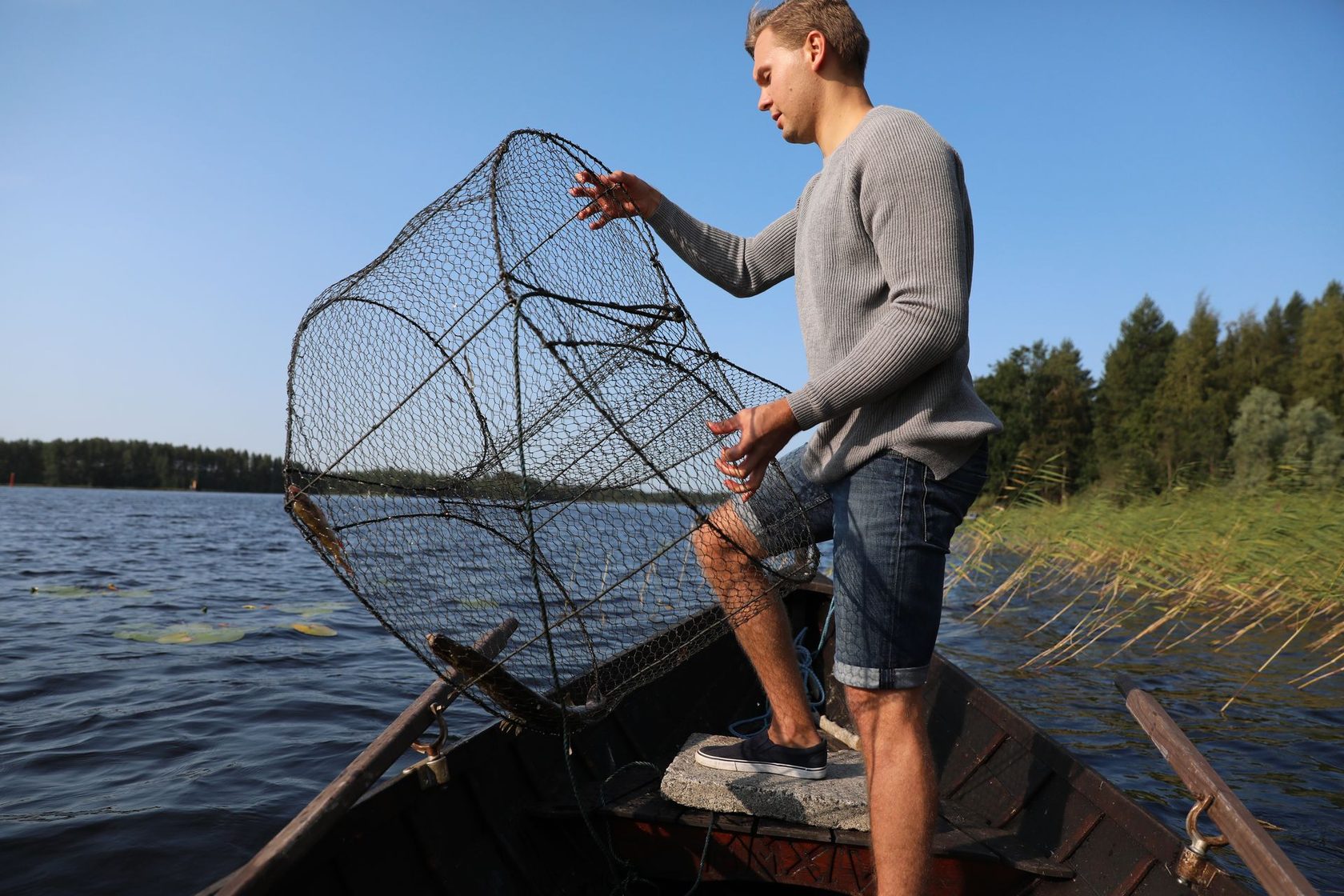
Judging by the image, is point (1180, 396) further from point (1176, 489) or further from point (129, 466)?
point (129, 466)

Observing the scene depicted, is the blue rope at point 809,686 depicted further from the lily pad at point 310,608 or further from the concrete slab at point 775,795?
the lily pad at point 310,608

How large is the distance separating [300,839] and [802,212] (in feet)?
6.45

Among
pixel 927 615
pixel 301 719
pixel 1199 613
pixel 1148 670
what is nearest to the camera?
pixel 927 615

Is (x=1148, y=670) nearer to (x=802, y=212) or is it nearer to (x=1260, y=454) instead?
(x=802, y=212)

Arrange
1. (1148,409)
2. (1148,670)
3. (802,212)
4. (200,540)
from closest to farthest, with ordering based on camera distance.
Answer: (802,212)
(1148,670)
(200,540)
(1148,409)

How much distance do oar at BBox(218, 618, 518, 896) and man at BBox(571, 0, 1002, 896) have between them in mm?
1032

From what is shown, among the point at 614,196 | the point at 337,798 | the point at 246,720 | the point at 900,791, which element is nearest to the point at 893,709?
the point at 900,791

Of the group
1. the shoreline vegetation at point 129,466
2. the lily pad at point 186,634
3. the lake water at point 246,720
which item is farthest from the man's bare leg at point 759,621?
the shoreline vegetation at point 129,466

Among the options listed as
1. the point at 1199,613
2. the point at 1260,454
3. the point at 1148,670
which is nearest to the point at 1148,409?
the point at 1260,454

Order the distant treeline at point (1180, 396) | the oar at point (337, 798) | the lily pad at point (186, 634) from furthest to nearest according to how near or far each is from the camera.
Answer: the distant treeline at point (1180, 396) < the lily pad at point (186, 634) < the oar at point (337, 798)

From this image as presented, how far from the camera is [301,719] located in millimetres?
5520

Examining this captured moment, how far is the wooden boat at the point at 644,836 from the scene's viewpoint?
7.18 ft

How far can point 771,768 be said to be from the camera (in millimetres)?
2639

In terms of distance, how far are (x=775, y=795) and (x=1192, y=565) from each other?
8857 millimetres
